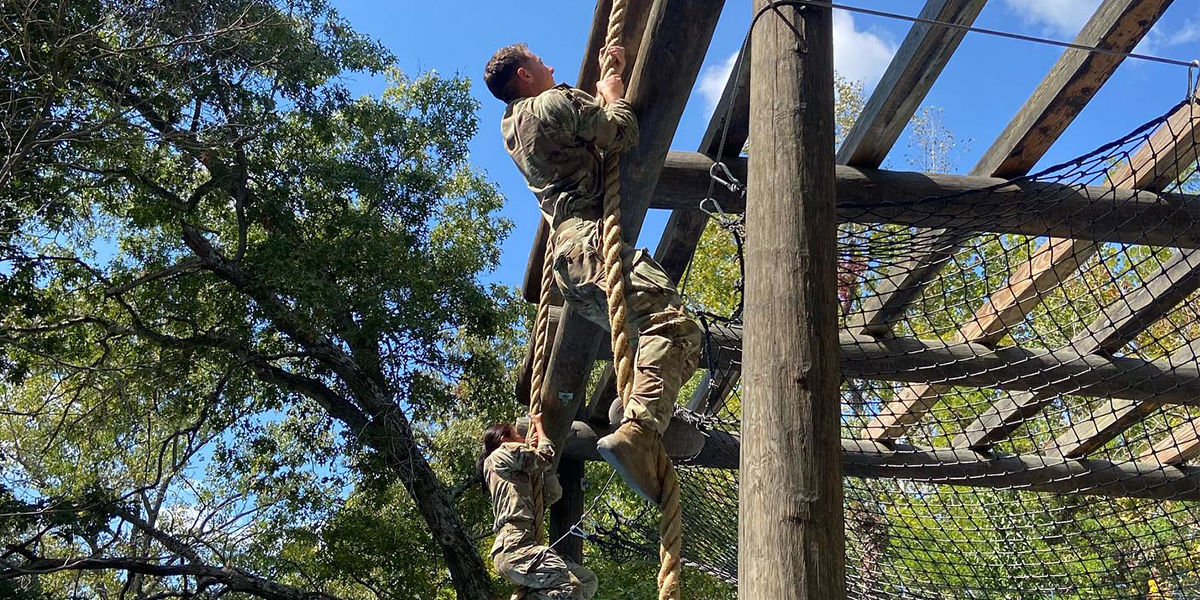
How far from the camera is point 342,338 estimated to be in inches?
289

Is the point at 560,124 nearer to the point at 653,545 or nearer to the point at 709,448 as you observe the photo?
the point at 709,448

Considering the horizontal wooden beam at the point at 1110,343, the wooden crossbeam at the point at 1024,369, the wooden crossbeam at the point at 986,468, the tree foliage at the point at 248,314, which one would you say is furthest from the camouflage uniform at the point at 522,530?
the tree foliage at the point at 248,314

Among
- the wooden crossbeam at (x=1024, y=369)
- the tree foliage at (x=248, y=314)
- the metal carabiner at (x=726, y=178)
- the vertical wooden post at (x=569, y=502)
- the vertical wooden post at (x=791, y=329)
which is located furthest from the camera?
the tree foliage at (x=248, y=314)

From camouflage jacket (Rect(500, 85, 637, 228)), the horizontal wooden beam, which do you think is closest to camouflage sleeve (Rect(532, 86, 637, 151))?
camouflage jacket (Rect(500, 85, 637, 228))

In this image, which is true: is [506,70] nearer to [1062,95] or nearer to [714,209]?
[714,209]

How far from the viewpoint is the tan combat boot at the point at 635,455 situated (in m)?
2.06

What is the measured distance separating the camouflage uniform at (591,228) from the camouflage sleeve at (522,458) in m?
0.71

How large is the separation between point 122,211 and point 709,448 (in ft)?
16.5

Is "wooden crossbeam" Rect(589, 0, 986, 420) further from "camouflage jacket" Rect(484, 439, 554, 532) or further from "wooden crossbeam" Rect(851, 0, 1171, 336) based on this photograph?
"camouflage jacket" Rect(484, 439, 554, 532)

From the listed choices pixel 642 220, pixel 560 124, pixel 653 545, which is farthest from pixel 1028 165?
pixel 653 545

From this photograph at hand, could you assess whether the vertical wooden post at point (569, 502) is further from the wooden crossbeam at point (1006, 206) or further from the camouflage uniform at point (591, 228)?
the camouflage uniform at point (591, 228)

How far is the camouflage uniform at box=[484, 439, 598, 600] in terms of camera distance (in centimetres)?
339

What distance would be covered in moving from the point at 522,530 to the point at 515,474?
212 millimetres

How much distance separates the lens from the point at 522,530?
346cm
